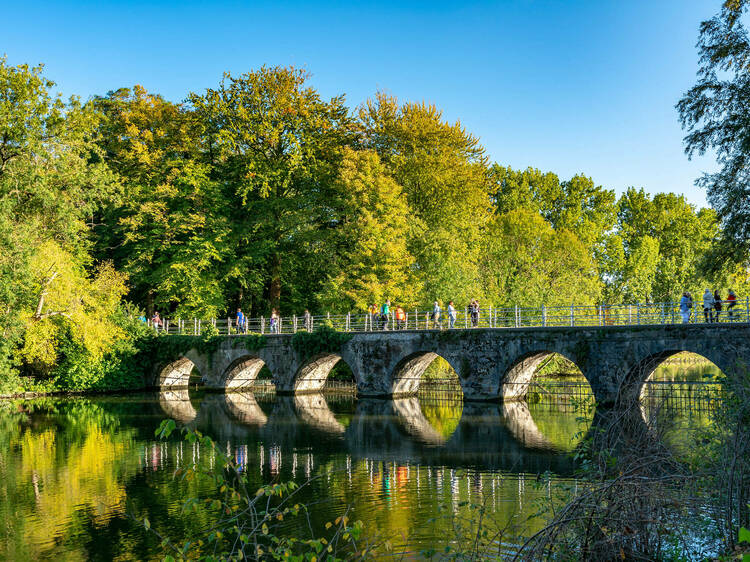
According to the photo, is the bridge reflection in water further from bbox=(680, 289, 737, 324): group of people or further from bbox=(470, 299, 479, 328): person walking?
bbox=(680, 289, 737, 324): group of people

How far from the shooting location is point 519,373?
1072 inches

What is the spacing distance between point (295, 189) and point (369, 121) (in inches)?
218

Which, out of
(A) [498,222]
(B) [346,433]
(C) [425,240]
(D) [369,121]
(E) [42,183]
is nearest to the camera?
(B) [346,433]

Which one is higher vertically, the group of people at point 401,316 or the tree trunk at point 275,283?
the tree trunk at point 275,283

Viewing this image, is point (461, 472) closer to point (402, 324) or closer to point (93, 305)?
Result: point (402, 324)

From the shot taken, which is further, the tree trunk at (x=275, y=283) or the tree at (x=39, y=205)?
the tree trunk at (x=275, y=283)

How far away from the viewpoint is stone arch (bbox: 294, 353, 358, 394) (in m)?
32.0

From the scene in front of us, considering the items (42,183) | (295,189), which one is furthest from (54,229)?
(295,189)

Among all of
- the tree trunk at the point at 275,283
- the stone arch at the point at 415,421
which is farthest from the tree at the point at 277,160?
the stone arch at the point at 415,421

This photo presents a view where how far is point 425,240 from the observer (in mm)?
35594

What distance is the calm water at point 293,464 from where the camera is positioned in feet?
36.1

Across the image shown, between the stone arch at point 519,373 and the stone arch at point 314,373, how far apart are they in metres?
7.61

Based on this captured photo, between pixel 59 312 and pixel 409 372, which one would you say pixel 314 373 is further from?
pixel 59 312

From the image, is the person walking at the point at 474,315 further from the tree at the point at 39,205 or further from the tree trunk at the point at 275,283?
the tree at the point at 39,205
